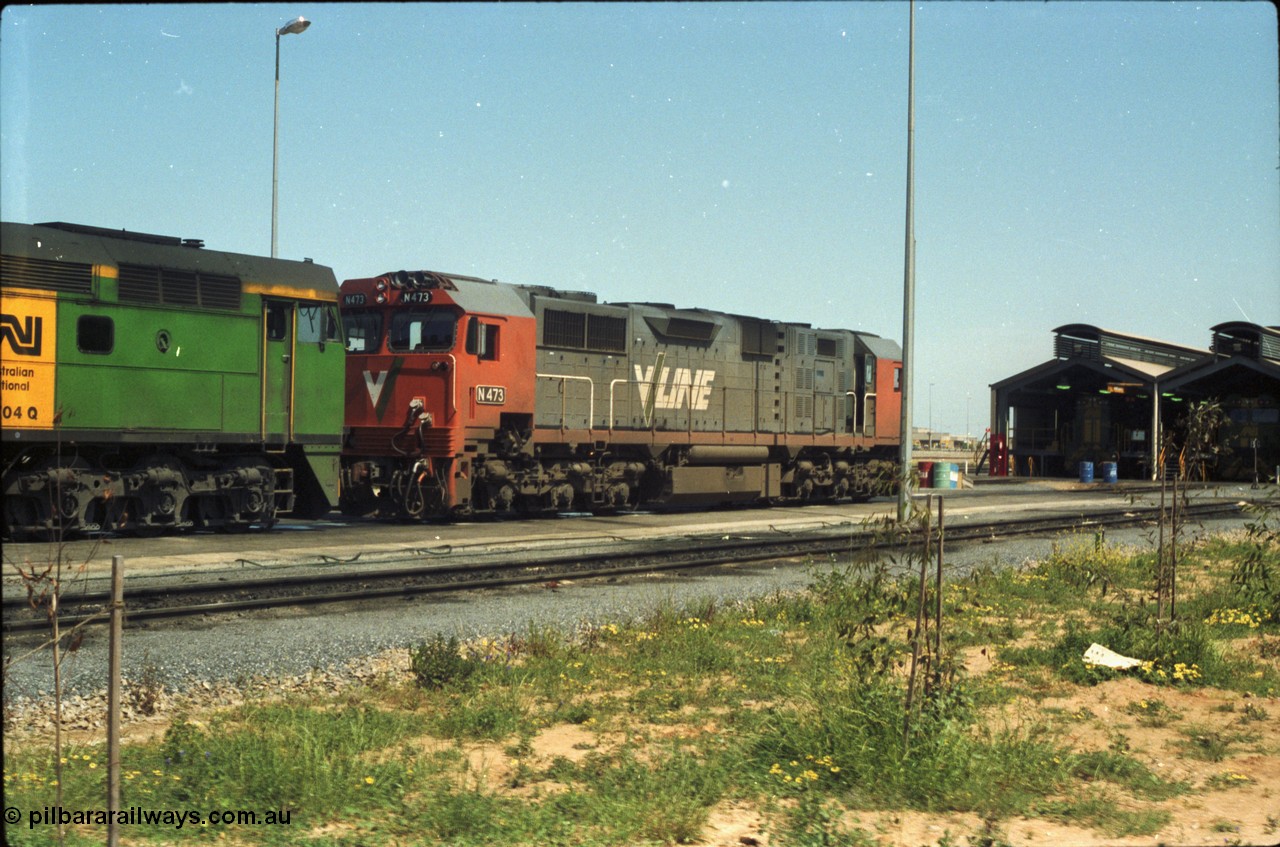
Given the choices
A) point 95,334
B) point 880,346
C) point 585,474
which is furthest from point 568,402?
point 880,346

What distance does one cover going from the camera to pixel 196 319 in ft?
57.5

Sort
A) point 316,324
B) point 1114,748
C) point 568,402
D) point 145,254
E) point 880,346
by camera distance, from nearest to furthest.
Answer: point 1114,748
point 145,254
point 316,324
point 568,402
point 880,346

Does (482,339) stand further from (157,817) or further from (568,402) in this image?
(157,817)

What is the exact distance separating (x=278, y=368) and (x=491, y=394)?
13.8 feet

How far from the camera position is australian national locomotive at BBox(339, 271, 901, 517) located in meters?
21.1

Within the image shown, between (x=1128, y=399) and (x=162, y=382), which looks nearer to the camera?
(x=162, y=382)

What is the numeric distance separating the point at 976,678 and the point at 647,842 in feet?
13.5

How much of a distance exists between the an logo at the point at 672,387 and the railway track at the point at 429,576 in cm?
517

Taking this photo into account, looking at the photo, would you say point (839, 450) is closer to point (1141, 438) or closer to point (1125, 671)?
point (1125, 671)

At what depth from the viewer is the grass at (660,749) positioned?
220 inches

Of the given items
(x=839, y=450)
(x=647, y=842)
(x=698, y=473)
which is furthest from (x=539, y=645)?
(x=839, y=450)

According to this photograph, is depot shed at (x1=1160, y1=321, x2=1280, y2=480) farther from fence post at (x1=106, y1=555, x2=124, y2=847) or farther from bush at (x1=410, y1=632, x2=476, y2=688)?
fence post at (x1=106, y1=555, x2=124, y2=847)

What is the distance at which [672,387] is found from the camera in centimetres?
2539

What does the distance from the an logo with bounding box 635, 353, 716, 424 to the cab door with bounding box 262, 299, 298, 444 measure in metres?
8.09
